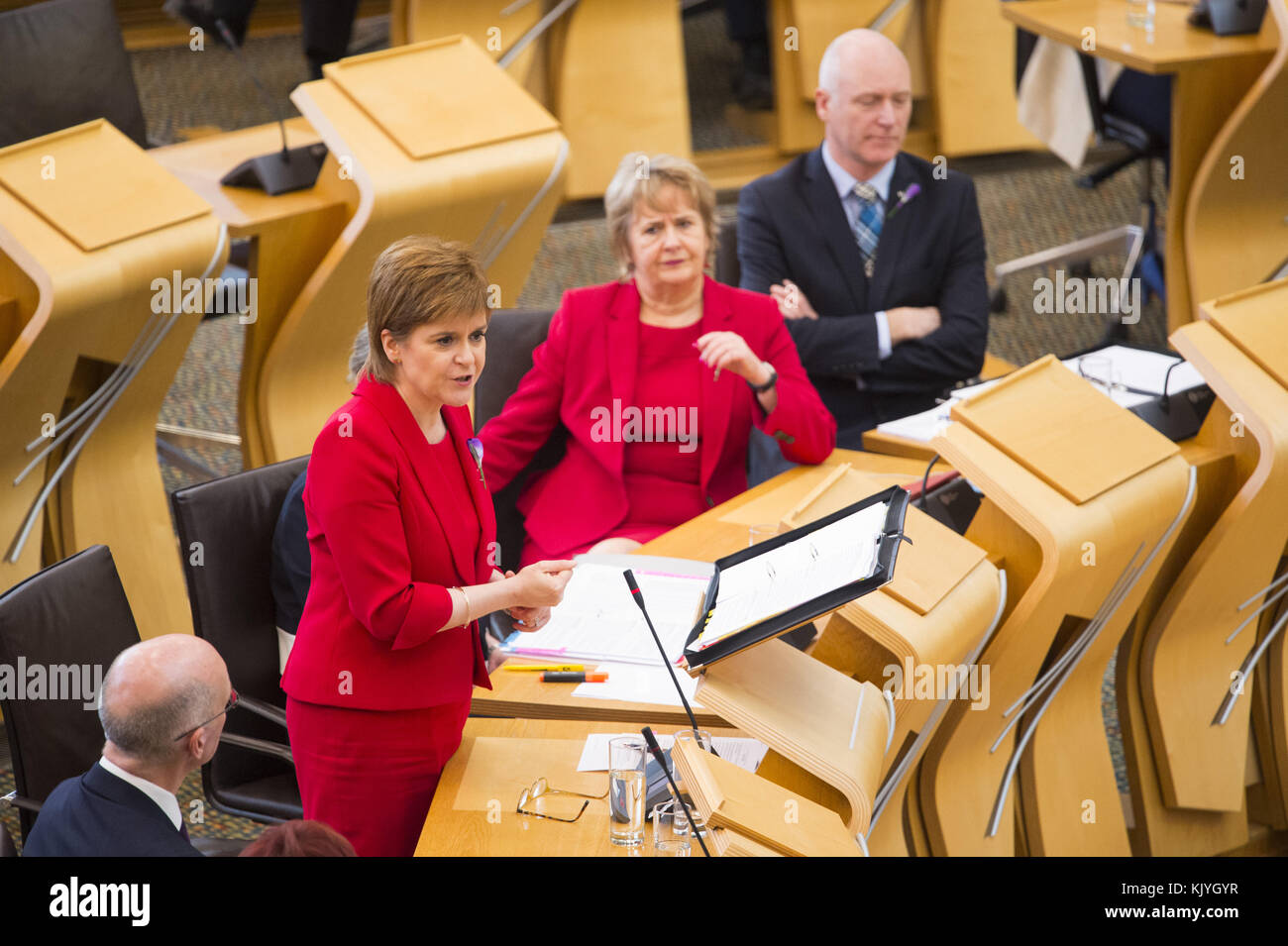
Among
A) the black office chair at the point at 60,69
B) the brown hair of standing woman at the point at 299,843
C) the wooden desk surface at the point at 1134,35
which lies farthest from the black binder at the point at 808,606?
the black office chair at the point at 60,69

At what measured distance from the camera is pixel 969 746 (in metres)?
2.53

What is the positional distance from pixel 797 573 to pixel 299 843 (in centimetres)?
72

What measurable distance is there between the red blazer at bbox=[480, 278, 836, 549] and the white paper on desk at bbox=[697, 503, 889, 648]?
1025 mm

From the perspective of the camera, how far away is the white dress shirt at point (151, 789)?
6.44 ft

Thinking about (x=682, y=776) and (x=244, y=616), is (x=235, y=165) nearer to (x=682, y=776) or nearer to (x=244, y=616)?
(x=244, y=616)

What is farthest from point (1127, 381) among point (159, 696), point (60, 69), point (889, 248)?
point (60, 69)

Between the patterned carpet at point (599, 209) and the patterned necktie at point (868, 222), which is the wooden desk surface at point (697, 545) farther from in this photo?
the patterned carpet at point (599, 209)

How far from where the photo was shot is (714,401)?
10.1ft

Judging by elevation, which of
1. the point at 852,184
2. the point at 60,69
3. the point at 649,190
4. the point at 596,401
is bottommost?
the point at 596,401

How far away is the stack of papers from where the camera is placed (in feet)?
9.98

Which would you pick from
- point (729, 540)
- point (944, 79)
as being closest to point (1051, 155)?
point (944, 79)

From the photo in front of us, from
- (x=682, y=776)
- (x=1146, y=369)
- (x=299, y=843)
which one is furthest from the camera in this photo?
(x=1146, y=369)

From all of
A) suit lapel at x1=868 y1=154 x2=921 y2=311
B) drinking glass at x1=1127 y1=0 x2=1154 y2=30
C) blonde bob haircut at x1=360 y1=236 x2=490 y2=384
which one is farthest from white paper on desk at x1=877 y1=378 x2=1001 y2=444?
drinking glass at x1=1127 y1=0 x2=1154 y2=30
